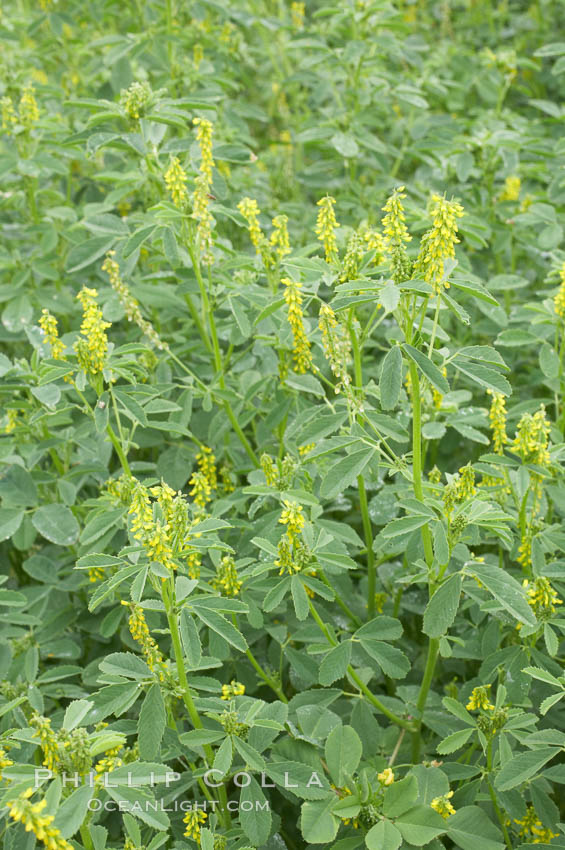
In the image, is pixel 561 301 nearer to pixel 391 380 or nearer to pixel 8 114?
pixel 391 380

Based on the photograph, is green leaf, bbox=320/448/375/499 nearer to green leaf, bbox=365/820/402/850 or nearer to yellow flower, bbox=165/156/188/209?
green leaf, bbox=365/820/402/850

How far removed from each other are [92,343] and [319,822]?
3.81 feet

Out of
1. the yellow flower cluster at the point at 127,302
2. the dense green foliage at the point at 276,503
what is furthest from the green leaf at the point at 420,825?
the yellow flower cluster at the point at 127,302

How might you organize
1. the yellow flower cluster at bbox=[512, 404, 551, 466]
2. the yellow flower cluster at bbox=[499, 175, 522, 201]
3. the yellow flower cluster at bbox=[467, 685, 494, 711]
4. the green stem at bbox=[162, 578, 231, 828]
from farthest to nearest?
1. the yellow flower cluster at bbox=[499, 175, 522, 201]
2. the yellow flower cluster at bbox=[512, 404, 551, 466]
3. the yellow flower cluster at bbox=[467, 685, 494, 711]
4. the green stem at bbox=[162, 578, 231, 828]

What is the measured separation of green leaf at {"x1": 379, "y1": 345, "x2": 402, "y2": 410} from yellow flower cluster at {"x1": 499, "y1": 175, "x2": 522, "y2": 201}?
2242 millimetres

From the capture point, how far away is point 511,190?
12.0 ft

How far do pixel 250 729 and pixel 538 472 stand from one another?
35.6 inches

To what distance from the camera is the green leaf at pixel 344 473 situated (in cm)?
180

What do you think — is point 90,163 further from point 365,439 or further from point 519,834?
point 519,834

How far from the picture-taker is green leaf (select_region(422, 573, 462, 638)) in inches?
69.4

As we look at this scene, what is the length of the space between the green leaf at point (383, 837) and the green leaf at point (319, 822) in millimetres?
79

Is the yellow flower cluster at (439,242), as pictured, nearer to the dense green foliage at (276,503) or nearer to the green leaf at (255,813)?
the dense green foliage at (276,503)

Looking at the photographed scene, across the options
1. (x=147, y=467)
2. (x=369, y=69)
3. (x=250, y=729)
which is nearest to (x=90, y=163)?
(x=369, y=69)

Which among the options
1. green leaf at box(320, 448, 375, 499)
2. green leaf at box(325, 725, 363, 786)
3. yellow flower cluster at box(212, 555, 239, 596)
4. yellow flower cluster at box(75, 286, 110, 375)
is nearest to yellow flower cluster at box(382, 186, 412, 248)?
green leaf at box(320, 448, 375, 499)
